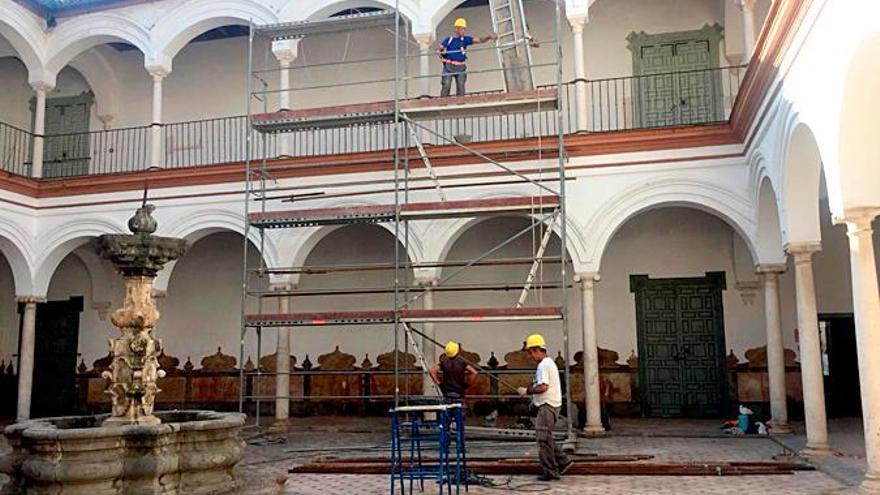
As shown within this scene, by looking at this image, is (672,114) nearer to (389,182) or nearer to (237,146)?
(389,182)

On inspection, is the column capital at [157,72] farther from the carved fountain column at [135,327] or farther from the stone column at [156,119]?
the carved fountain column at [135,327]

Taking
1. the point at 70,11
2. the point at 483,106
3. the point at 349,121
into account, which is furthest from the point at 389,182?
the point at 70,11

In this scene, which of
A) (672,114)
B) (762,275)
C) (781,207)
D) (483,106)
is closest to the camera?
(781,207)

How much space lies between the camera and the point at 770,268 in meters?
12.5

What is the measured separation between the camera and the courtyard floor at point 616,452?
320 inches

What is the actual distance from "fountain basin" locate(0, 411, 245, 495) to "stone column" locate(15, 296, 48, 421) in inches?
325

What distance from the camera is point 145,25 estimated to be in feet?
52.5

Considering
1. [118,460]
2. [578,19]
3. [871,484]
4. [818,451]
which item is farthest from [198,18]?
[871,484]

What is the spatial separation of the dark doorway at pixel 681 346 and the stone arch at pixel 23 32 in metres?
12.5

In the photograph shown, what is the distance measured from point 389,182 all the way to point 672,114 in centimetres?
564

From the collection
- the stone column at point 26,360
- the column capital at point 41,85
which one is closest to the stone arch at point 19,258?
the stone column at point 26,360

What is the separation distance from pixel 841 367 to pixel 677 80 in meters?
6.11

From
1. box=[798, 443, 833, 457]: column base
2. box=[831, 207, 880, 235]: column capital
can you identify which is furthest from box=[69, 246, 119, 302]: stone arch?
box=[831, 207, 880, 235]: column capital

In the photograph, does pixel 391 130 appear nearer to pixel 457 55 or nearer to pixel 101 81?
pixel 457 55
